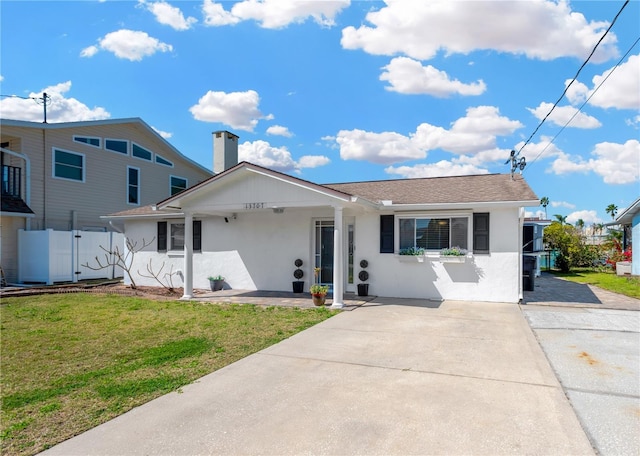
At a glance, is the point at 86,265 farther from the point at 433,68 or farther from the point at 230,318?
the point at 433,68

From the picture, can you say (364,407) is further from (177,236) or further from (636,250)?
(636,250)

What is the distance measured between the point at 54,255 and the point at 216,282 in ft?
22.4

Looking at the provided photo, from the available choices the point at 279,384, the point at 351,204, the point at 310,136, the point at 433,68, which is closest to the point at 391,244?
the point at 351,204

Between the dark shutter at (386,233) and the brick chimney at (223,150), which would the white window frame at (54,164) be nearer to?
the brick chimney at (223,150)

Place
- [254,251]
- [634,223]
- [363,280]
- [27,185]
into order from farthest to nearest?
1. [634,223]
2. [27,185]
3. [254,251]
4. [363,280]

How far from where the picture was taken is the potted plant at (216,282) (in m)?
12.2

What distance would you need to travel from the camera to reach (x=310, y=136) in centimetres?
1761

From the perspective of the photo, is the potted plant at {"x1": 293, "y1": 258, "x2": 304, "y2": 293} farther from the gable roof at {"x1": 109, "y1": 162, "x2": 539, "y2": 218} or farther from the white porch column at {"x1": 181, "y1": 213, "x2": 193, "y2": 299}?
the white porch column at {"x1": 181, "y1": 213, "x2": 193, "y2": 299}

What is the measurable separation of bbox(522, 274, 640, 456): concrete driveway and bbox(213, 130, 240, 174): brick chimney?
492 inches

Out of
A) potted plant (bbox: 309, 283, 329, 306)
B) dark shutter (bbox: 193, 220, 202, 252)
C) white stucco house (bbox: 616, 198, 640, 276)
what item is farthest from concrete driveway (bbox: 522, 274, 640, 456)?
dark shutter (bbox: 193, 220, 202, 252)

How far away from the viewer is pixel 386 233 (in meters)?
10.4

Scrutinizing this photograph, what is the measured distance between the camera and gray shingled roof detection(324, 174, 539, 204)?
9578 mm

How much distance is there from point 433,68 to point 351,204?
5599mm

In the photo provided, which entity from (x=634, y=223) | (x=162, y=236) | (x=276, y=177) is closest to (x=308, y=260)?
(x=276, y=177)
